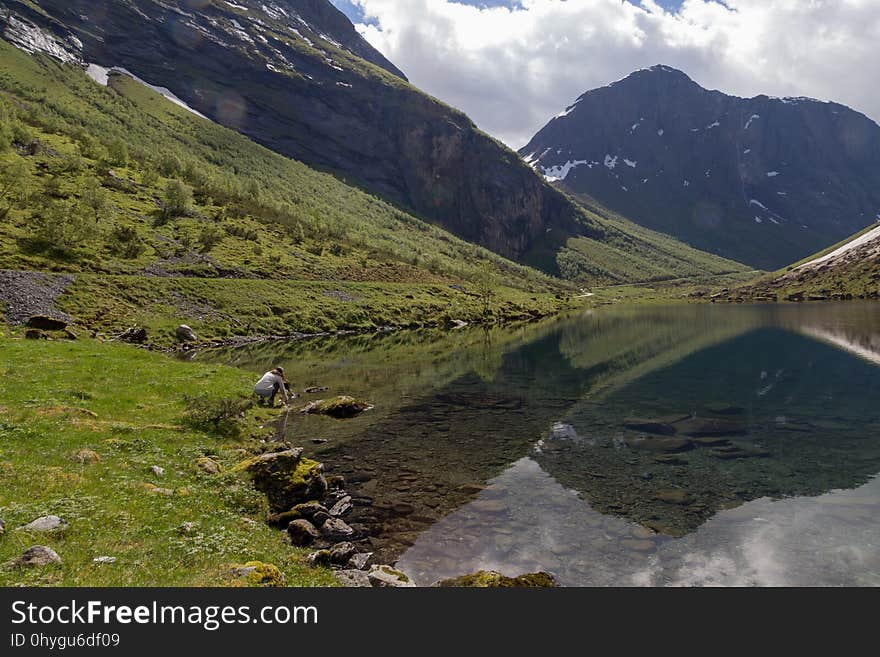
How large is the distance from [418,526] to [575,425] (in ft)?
53.0

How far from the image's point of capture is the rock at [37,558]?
371 inches

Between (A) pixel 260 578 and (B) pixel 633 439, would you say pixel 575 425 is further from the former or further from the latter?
(A) pixel 260 578

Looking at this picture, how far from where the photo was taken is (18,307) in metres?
47.2

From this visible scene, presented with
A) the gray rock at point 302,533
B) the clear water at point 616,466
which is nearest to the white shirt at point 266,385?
the clear water at point 616,466

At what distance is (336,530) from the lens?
1605 centimetres

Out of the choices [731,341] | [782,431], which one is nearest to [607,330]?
[731,341]

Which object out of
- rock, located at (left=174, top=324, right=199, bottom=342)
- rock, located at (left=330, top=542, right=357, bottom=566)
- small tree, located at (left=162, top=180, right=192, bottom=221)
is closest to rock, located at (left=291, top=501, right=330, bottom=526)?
rock, located at (left=330, top=542, right=357, bottom=566)

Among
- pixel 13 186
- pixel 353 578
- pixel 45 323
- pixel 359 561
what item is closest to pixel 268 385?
pixel 359 561

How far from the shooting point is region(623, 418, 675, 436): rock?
28.1 metres

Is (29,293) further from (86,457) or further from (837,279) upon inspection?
(837,279)

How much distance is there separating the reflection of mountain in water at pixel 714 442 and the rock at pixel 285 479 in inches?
410

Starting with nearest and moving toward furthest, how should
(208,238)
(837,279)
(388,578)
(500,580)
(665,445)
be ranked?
(500,580), (388,578), (665,445), (208,238), (837,279)

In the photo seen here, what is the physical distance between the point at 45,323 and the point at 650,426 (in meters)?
52.2

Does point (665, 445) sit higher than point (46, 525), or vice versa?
point (665, 445)
